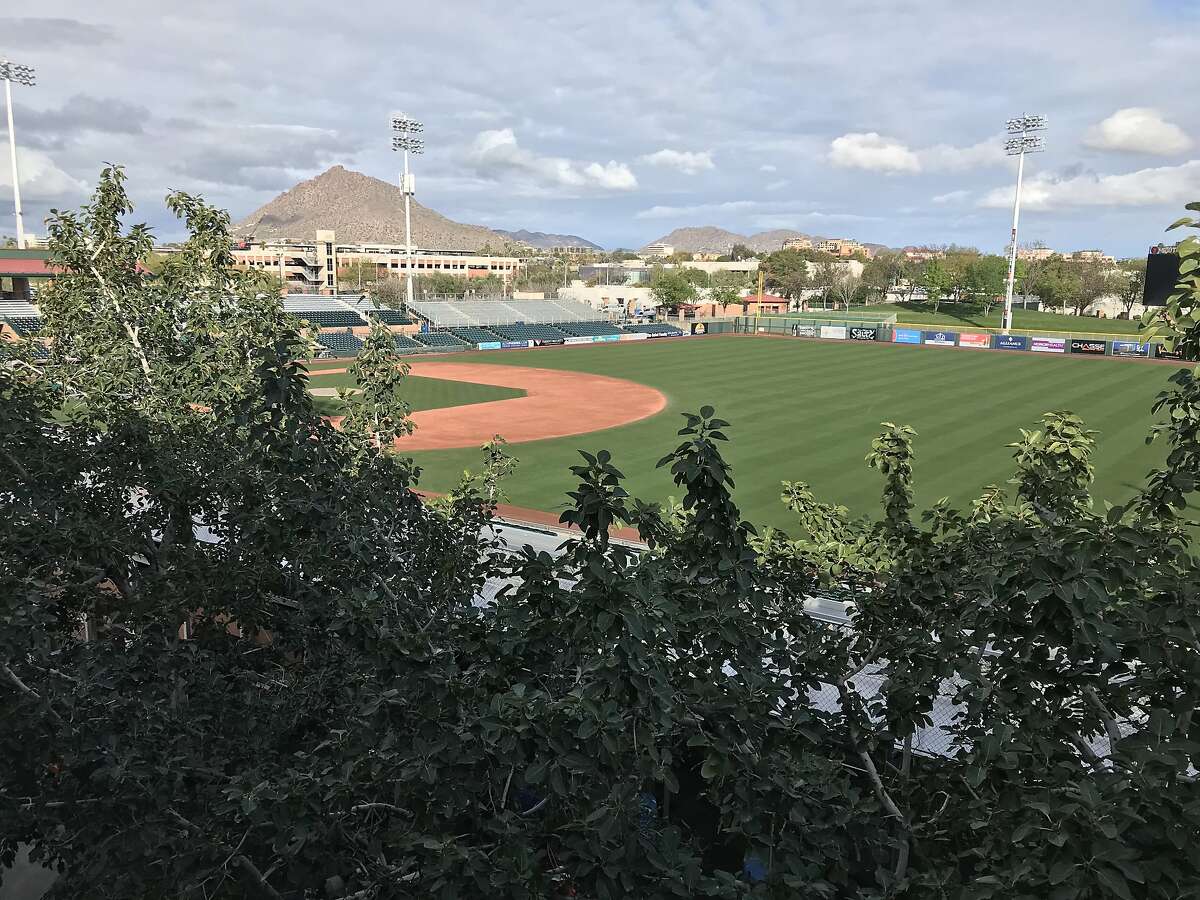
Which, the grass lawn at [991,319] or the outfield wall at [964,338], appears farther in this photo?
the grass lawn at [991,319]

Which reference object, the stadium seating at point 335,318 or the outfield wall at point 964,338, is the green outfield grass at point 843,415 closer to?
the outfield wall at point 964,338

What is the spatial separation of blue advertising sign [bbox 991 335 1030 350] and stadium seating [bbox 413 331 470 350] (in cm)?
5637

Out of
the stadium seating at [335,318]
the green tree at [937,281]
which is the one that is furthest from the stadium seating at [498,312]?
the green tree at [937,281]

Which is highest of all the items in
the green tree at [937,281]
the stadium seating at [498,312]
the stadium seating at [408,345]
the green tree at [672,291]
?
the green tree at [937,281]

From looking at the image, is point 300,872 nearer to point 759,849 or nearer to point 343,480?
point 759,849

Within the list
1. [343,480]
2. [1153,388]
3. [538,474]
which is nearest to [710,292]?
[1153,388]

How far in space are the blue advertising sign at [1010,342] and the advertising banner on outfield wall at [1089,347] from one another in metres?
4.27

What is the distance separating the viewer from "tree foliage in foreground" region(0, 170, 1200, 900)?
448cm

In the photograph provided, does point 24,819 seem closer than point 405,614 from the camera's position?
Yes

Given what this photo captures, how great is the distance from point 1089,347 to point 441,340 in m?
65.6

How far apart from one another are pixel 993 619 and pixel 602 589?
236cm

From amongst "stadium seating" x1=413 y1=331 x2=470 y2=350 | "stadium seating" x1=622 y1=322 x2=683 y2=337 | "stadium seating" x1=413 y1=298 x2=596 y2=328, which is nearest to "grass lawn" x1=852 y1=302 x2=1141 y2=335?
"stadium seating" x1=622 y1=322 x2=683 y2=337

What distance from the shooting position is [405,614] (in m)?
6.75

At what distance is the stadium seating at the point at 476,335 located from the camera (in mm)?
90125
